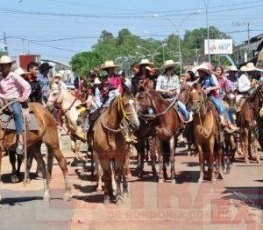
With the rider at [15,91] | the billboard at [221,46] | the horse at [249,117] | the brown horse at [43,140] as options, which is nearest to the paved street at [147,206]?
the brown horse at [43,140]

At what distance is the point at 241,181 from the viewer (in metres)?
13.6

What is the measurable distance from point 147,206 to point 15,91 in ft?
10.7

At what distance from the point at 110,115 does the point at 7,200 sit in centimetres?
287

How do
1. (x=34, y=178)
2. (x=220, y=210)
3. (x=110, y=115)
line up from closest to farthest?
(x=220, y=210), (x=110, y=115), (x=34, y=178)

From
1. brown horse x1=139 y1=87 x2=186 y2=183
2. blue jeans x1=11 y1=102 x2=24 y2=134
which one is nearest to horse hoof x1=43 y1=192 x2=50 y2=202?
blue jeans x1=11 y1=102 x2=24 y2=134

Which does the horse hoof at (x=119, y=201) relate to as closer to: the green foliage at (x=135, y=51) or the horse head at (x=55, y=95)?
the horse head at (x=55, y=95)

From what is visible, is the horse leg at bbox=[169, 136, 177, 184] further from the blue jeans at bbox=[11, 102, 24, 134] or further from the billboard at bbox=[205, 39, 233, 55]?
the billboard at bbox=[205, 39, 233, 55]

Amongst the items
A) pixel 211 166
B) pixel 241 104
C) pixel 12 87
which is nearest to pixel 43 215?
pixel 12 87

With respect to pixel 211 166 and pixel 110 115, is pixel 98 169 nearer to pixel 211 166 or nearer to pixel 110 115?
pixel 110 115

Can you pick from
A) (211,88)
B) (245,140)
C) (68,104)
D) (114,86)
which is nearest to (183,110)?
(211,88)

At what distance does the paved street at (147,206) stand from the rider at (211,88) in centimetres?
142

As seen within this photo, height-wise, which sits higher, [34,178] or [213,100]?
[213,100]

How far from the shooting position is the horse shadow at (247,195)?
1098 cm

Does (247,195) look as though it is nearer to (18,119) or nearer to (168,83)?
(168,83)
